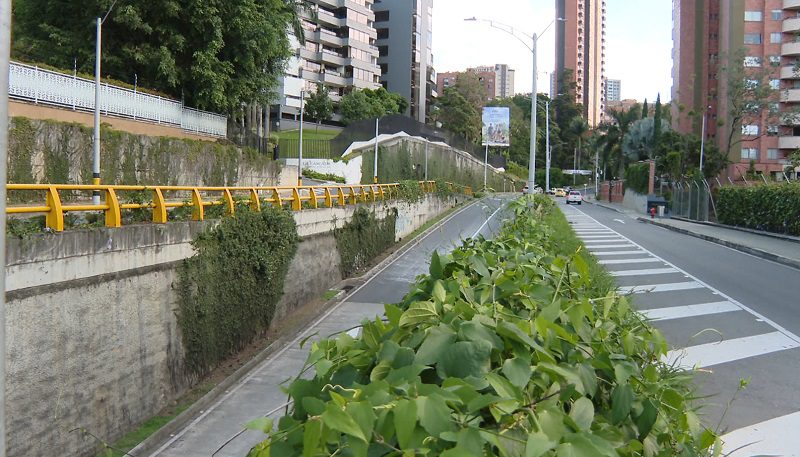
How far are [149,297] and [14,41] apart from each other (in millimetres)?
30936

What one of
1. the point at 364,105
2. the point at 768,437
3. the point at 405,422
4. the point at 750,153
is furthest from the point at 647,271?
the point at 364,105

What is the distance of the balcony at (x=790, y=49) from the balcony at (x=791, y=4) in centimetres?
319

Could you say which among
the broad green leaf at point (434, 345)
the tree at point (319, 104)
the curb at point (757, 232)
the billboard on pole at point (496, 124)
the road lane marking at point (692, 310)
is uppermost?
the tree at point (319, 104)

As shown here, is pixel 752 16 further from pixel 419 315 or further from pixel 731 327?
pixel 419 315

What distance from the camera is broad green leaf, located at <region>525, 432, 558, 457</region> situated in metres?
1.79

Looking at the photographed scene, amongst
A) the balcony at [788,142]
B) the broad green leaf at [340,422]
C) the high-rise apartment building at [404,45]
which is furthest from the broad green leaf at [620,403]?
the high-rise apartment building at [404,45]

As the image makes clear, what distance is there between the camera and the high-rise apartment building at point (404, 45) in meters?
87.0

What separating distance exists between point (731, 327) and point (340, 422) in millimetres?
11363

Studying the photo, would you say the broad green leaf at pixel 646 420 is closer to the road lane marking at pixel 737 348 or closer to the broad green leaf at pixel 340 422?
the broad green leaf at pixel 340 422

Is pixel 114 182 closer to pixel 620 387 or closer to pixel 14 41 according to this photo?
pixel 14 41

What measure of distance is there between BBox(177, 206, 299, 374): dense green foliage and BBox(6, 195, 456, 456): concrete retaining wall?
38 cm

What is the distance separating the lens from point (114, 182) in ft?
76.0

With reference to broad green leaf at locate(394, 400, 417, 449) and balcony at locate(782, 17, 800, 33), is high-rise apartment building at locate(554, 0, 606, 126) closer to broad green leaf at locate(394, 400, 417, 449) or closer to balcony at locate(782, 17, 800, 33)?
balcony at locate(782, 17, 800, 33)

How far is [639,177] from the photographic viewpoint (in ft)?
210
